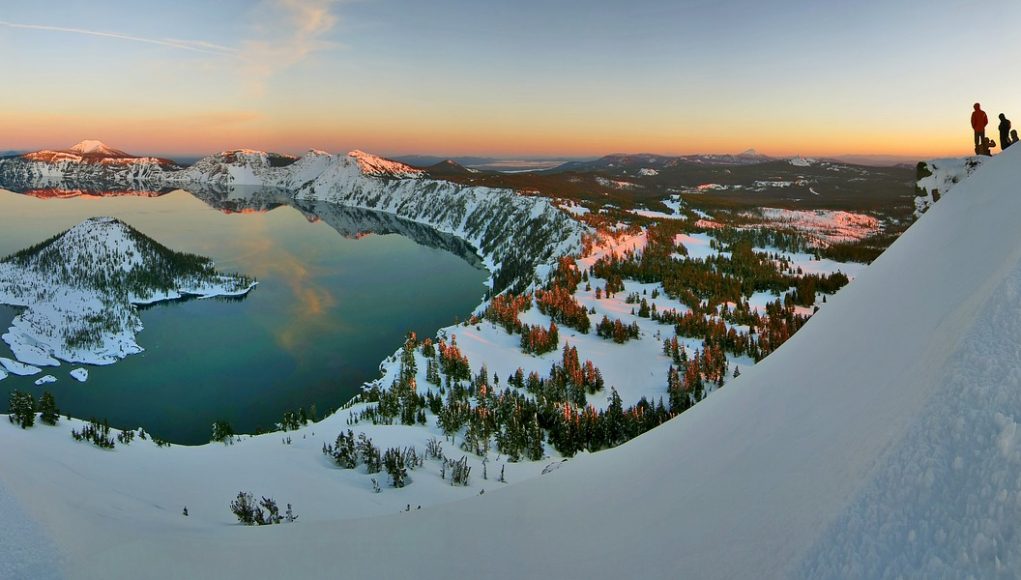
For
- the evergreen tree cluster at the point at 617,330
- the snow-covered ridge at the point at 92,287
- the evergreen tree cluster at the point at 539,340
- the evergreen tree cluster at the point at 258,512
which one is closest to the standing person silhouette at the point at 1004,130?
the evergreen tree cluster at the point at 258,512

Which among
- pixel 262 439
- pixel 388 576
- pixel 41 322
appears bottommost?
pixel 41 322

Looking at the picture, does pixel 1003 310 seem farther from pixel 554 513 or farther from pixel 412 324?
pixel 412 324

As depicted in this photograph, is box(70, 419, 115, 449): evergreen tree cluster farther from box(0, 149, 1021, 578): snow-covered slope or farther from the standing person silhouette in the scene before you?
the standing person silhouette

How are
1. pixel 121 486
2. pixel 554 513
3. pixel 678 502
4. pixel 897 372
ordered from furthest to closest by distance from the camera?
pixel 121 486, pixel 554 513, pixel 678 502, pixel 897 372

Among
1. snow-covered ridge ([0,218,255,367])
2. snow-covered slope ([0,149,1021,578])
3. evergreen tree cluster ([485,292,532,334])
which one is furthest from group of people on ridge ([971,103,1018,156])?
snow-covered ridge ([0,218,255,367])

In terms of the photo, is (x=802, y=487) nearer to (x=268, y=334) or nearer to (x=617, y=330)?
(x=617, y=330)

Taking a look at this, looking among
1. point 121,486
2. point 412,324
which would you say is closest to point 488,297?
point 412,324

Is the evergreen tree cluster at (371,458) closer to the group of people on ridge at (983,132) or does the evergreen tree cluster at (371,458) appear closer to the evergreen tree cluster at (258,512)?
the evergreen tree cluster at (258,512)

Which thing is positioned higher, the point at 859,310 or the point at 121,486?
the point at 859,310

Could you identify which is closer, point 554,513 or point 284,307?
point 554,513
